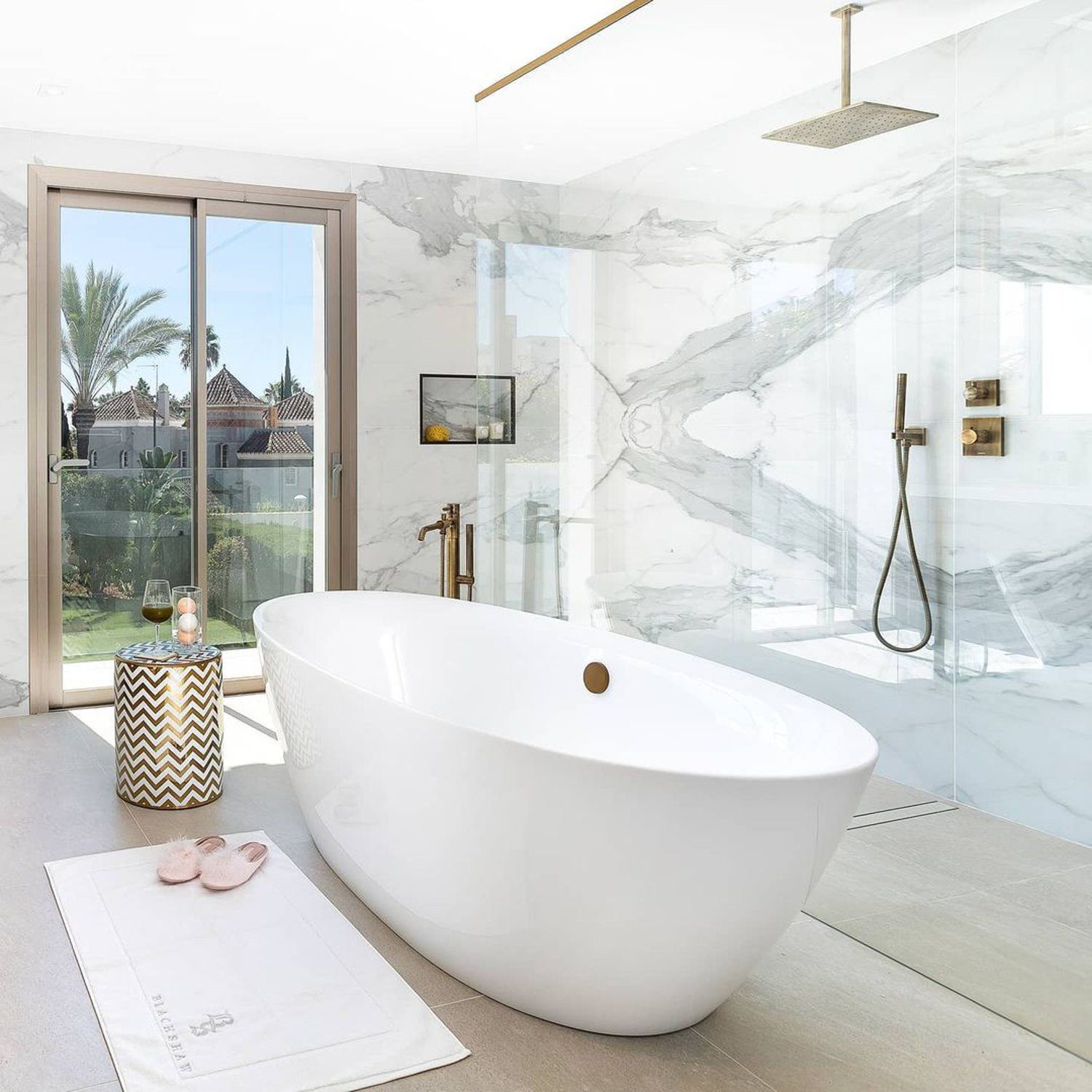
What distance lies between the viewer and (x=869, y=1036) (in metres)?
2.14

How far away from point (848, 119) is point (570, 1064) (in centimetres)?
202

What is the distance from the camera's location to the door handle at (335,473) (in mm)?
5098

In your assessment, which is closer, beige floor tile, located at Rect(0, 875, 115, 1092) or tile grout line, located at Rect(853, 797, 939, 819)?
beige floor tile, located at Rect(0, 875, 115, 1092)

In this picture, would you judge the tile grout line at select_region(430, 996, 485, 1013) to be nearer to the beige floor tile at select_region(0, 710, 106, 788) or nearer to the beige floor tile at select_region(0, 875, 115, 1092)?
the beige floor tile at select_region(0, 875, 115, 1092)

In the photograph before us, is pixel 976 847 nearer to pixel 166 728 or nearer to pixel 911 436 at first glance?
pixel 911 436

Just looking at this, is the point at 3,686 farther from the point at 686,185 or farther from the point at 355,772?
the point at 686,185

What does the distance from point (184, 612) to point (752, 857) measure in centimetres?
240

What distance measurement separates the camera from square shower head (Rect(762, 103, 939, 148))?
2.36m

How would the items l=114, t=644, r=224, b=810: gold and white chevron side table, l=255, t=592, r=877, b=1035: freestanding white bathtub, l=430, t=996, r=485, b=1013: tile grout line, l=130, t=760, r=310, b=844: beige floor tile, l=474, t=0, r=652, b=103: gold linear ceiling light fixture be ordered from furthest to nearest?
1. l=114, t=644, r=224, b=810: gold and white chevron side table
2. l=130, t=760, r=310, b=844: beige floor tile
3. l=474, t=0, r=652, b=103: gold linear ceiling light fixture
4. l=430, t=996, r=485, b=1013: tile grout line
5. l=255, t=592, r=877, b=1035: freestanding white bathtub

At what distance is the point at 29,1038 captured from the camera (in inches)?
83.7

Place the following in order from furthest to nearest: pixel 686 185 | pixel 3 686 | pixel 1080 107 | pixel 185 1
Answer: pixel 3 686, pixel 185 1, pixel 686 185, pixel 1080 107

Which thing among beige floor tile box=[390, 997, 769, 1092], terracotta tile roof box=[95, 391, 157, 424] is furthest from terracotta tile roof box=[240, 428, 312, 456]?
beige floor tile box=[390, 997, 769, 1092]

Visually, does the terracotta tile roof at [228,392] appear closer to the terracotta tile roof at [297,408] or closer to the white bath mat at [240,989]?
the terracotta tile roof at [297,408]

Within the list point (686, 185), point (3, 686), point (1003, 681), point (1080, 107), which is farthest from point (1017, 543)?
point (3, 686)
